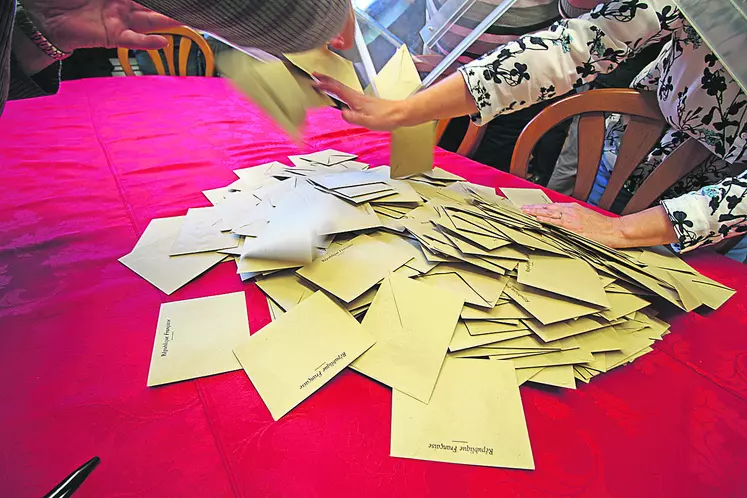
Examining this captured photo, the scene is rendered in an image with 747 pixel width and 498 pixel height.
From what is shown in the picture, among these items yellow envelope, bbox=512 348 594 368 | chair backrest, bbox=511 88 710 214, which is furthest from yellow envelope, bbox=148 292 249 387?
chair backrest, bbox=511 88 710 214

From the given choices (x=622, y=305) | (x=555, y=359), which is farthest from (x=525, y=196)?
(x=555, y=359)

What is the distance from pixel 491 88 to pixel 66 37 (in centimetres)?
79

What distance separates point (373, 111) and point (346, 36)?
31 centimetres

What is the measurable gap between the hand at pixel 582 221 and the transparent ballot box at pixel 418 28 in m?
0.35

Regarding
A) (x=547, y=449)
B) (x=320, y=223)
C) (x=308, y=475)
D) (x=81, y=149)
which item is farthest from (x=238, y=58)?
(x=81, y=149)

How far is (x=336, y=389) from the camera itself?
0.46m

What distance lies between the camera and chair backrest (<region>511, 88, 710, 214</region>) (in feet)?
2.81

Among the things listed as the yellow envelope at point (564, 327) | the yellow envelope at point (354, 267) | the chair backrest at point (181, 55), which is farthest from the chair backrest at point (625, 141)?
the chair backrest at point (181, 55)

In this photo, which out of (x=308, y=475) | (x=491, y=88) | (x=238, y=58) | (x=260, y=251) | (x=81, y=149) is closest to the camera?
(x=308, y=475)

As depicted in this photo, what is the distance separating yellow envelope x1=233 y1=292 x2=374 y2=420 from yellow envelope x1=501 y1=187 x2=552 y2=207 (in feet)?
1.74

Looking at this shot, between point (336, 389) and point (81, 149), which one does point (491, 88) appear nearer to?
point (336, 389)

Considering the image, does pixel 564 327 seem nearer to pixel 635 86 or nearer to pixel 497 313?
pixel 497 313

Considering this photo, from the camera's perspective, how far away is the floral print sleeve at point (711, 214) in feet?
2.20

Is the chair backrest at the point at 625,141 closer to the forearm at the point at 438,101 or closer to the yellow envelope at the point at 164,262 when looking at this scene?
the forearm at the point at 438,101
